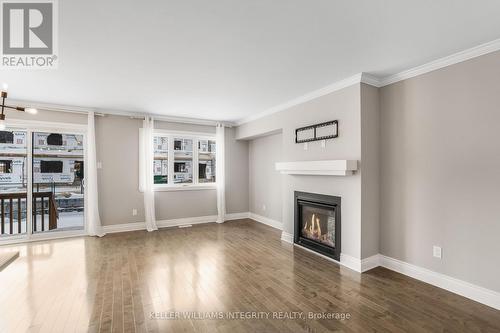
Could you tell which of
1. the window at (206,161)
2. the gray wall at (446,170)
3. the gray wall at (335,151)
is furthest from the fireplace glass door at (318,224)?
the window at (206,161)

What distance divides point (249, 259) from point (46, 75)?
151 inches

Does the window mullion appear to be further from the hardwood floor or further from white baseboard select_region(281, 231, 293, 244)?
white baseboard select_region(281, 231, 293, 244)

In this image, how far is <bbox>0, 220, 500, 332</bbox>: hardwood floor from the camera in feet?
6.89

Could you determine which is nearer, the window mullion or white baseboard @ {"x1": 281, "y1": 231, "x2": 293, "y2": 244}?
white baseboard @ {"x1": 281, "y1": 231, "x2": 293, "y2": 244}

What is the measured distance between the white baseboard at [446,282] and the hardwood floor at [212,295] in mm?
93

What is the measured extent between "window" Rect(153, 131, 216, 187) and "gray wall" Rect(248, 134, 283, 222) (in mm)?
1097

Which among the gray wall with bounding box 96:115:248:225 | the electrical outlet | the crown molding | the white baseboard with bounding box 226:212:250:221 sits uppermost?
the crown molding

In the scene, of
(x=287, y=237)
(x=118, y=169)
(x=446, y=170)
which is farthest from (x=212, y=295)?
(x=118, y=169)

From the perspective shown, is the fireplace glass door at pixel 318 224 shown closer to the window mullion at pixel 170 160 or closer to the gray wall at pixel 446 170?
the gray wall at pixel 446 170

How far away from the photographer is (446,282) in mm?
2707

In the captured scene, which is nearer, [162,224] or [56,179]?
[56,179]

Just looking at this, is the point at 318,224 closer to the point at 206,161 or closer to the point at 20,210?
the point at 206,161

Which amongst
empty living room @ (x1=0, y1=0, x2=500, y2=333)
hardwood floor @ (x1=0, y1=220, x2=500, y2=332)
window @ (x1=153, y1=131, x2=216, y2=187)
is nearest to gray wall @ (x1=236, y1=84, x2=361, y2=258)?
empty living room @ (x1=0, y1=0, x2=500, y2=333)

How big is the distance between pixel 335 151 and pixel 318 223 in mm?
1228
